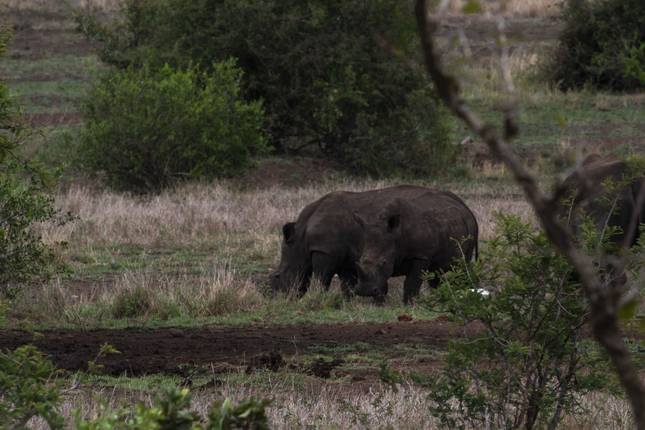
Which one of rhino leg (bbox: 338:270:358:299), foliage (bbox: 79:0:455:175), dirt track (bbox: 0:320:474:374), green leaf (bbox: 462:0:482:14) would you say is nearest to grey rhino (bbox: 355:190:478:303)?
rhino leg (bbox: 338:270:358:299)

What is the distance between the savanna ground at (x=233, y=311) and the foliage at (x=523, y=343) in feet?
1.23

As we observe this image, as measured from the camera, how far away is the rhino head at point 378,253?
12.9 m

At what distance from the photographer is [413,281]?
44.9 ft

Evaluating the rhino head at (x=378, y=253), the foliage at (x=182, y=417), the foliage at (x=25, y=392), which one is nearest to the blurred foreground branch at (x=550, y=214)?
the foliage at (x=182, y=417)

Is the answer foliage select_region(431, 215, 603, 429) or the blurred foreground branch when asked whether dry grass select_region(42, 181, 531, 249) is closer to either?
foliage select_region(431, 215, 603, 429)

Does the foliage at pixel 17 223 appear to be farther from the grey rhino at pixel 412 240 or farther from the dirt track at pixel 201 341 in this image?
the grey rhino at pixel 412 240

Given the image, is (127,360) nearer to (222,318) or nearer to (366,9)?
(222,318)

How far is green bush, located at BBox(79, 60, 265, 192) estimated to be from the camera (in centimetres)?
2252

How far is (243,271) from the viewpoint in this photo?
590 inches

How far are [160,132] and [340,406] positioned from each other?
15.5 metres

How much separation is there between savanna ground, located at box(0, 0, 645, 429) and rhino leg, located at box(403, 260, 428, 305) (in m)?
0.21

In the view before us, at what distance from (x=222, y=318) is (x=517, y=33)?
31.5ft

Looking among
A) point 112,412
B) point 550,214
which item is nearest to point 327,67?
point 112,412

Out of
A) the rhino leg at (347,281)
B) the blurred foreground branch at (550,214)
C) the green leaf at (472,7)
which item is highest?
the green leaf at (472,7)
